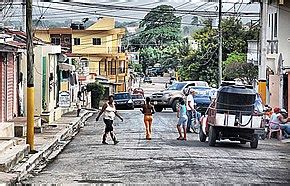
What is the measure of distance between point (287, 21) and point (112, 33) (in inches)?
1855

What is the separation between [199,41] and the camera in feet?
225

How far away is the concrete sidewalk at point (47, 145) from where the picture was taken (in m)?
17.6

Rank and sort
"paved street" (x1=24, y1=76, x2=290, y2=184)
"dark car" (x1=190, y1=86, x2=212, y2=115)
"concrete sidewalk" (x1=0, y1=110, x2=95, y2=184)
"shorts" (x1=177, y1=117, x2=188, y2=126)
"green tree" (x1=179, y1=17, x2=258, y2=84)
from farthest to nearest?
"green tree" (x1=179, y1=17, x2=258, y2=84)
"dark car" (x1=190, y1=86, x2=212, y2=115)
"shorts" (x1=177, y1=117, x2=188, y2=126)
"concrete sidewalk" (x1=0, y1=110, x2=95, y2=184)
"paved street" (x1=24, y1=76, x2=290, y2=184)

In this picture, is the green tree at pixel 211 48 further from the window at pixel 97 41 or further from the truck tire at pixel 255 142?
the truck tire at pixel 255 142

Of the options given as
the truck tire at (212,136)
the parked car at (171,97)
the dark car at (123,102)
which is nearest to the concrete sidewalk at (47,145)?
the truck tire at (212,136)

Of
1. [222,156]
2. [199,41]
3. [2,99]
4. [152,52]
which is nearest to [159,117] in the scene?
[2,99]

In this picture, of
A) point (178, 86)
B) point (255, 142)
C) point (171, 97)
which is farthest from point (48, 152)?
point (178, 86)

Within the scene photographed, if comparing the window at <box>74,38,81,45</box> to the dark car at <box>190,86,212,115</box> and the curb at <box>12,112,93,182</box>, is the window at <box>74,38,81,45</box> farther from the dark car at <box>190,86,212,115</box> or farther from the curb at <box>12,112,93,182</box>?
the curb at <box>12,112,93,182</box>

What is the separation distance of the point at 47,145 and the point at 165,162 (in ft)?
19.5

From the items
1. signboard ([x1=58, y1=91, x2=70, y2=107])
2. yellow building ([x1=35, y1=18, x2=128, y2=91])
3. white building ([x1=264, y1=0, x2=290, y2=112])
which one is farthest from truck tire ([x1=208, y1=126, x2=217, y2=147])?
yellow building ([x1=35, y1=18, x2=128, y2=91])

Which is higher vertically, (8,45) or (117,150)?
(8,45)

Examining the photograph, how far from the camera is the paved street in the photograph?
1659 cm

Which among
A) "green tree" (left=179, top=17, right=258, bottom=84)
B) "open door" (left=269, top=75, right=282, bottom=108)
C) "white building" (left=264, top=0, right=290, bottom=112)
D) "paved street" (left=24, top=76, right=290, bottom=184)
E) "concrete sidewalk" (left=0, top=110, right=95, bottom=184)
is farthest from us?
"green tree" (left=179, top=17, right=258, bottom=84)

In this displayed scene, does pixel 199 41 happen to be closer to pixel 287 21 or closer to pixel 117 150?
pixel 287 21
